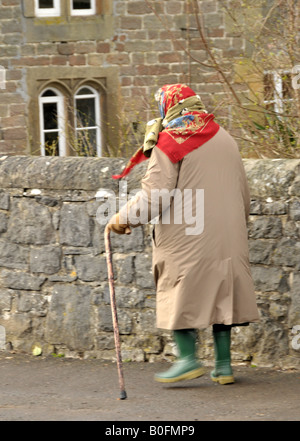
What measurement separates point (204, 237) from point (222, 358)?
0.76 meters

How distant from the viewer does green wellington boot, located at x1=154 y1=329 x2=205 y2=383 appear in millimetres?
5770

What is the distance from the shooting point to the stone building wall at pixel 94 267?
6.21 metres

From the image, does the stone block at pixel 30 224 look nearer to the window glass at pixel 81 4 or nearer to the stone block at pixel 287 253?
the stone block at pixel 287 253

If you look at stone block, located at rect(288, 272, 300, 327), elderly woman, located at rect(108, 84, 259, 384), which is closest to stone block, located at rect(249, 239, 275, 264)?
stone block, located at rect(288, 272, 300, 327)

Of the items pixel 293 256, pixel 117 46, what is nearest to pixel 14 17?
pixel 117 46

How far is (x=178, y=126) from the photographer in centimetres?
561

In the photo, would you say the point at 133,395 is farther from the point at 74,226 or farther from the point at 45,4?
the point at 45,4

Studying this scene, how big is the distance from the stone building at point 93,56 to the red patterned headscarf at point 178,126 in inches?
363

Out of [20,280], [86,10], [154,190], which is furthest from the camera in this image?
[86,10]

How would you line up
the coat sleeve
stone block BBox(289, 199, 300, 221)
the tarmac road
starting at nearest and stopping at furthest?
the tarmac road → the coat sleeve → stone block BBox(289, 199, 300, 221)

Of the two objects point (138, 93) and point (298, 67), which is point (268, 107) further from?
point (138, 93)

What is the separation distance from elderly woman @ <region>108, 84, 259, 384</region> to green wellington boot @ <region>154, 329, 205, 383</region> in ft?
0.11

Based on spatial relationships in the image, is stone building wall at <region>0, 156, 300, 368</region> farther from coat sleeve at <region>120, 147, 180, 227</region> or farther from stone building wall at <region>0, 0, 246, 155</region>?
stone building wall at <region>0, 0, 246, 155</region>

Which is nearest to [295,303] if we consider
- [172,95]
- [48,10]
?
[172,95]
